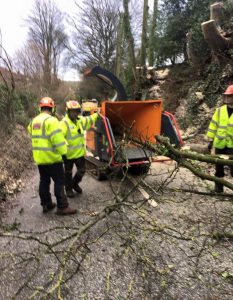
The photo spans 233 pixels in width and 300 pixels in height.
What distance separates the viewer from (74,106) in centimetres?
536

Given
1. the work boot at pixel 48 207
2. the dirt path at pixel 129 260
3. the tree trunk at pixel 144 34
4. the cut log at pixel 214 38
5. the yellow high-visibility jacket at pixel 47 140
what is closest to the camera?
the dirt path at pixel 129 260

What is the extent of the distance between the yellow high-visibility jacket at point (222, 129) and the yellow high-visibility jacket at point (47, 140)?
2637 mm

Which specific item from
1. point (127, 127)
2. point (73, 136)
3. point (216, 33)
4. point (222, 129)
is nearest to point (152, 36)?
point (216, 33)

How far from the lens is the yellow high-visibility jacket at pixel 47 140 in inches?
185

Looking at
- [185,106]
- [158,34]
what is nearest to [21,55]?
[158,34]

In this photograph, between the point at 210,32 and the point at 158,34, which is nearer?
the point at 210,32

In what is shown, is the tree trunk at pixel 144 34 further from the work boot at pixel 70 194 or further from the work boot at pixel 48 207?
the work boot at pixel 48 207

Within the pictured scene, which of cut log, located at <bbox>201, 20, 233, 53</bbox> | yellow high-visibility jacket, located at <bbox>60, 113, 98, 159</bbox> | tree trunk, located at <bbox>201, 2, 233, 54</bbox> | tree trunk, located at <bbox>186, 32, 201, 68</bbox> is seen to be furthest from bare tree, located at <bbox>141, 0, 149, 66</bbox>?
yellow high-visibility jacket, located at <bbox>60, 113, 98, 159</bbox>

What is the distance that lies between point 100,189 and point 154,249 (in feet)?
8.47

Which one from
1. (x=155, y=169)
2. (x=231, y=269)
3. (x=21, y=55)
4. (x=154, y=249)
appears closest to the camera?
(x=231, y=269)

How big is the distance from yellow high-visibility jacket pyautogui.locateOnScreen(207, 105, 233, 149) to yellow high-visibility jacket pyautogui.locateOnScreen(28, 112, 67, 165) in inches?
104

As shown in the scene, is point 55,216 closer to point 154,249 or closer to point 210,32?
point 154,249

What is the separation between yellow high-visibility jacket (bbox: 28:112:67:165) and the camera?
4.70 m

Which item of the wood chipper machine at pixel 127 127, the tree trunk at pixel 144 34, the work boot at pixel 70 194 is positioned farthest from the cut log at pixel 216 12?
the work boot at pixel 70 194
